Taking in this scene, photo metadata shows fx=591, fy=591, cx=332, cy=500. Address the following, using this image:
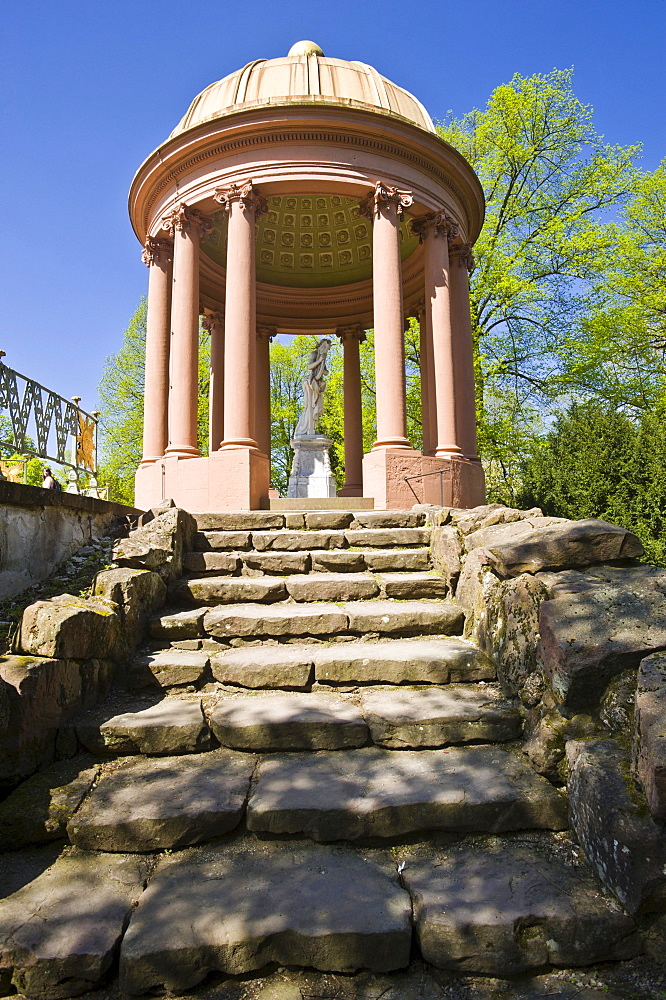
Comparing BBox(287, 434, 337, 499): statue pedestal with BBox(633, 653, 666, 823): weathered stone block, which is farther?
BBox(287, 434, 337, 499): statue pedestal

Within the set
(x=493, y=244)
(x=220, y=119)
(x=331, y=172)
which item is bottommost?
(x=331, y=172)

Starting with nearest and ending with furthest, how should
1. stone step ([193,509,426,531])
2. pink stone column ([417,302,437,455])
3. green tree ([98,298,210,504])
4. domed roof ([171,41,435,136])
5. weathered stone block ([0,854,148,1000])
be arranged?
weathered stone block ([0,854,148,1000]), stone step ([193,509,426,531]), domed roof ([171,41,435,136]), pink stone column ([417,302,437,455]), green tree ([98,298,210,504])

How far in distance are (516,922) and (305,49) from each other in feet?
49.5

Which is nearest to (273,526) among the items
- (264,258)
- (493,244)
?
(264,258)

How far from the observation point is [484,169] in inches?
676

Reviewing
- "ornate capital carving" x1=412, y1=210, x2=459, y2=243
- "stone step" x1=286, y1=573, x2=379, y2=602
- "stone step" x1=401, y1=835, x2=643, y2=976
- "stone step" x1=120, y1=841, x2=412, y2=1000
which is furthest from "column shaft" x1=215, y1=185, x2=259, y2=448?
"stone step" x1=401, y1=835, x2=643, y2=976

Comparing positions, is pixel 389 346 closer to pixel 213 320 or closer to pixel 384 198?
pixel 384 198

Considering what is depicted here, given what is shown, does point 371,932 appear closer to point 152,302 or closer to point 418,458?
point 418,458

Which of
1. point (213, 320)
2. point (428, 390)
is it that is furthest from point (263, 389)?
point (428, 390)

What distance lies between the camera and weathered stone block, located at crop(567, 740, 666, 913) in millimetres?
2025

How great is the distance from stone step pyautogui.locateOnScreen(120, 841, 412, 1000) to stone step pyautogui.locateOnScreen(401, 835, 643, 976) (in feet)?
0.37

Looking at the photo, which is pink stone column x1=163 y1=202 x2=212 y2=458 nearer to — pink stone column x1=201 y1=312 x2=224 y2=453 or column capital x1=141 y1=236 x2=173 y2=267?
column capital x1=141 y1=236 x2=173 y2=267

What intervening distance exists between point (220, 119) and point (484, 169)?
33.9 feet

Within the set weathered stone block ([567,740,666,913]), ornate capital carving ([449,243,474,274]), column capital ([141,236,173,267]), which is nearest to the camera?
weathered stone block ([567,740,666,913])
